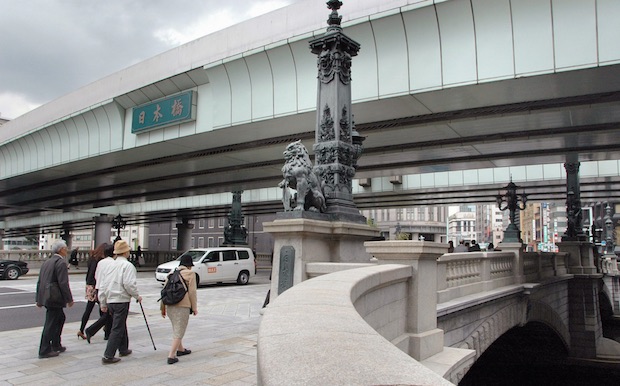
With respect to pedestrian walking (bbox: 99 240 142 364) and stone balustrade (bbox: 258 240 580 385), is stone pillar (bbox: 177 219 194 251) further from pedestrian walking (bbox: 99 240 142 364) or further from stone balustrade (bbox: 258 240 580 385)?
pedestrian walking (bbox: 99 240 142 364)

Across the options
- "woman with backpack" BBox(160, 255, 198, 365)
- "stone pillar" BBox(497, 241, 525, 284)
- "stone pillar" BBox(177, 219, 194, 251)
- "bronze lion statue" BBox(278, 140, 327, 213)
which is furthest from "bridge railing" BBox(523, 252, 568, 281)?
"stone pillar" BBox(177, 219, 194, 251)

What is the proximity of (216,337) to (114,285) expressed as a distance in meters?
2.49

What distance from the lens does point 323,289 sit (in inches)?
172

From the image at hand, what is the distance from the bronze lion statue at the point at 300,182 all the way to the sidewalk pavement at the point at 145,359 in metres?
2.49

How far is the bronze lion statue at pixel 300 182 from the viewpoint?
823cm

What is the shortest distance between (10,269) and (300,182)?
21350 mm

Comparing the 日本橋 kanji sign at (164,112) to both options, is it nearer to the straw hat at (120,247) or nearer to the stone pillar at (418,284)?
the straw hat at (120,247)

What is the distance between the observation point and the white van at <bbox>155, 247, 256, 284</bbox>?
20.2 metres

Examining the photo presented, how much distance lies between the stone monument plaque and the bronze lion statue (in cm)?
73

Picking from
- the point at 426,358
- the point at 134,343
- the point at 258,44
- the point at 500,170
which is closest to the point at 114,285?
the point at 134,343

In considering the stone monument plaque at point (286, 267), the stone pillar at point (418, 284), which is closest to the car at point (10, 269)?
the stone monument plaque at point (286, 267)

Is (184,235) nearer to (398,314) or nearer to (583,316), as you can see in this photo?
(583,316)

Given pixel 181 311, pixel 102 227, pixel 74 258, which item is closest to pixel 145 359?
pixel 181 311

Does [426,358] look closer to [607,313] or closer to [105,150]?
[105,150]
